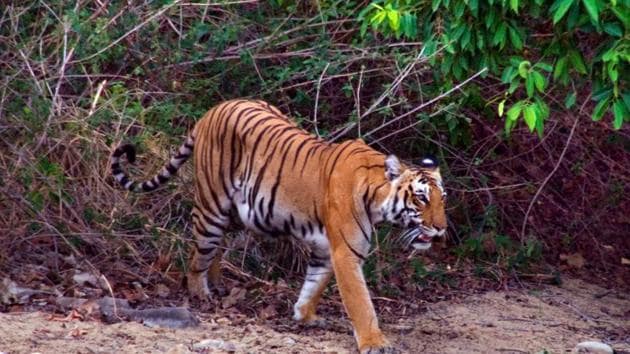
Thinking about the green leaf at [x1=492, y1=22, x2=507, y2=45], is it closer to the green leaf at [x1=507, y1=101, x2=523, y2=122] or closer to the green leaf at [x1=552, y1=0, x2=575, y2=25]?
the green leaf at [x1=507, y1=101, x2=523, y2=122]

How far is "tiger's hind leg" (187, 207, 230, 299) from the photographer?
7.24m

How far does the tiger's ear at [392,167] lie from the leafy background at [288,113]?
54 centimetres

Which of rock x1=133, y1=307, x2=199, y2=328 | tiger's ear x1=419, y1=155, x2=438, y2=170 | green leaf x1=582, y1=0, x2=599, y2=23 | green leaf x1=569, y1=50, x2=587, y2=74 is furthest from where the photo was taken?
tiger's ear x1=419, y1=155, x2=438, y2=170

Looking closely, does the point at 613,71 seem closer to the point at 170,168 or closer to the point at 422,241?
the point at 422,241

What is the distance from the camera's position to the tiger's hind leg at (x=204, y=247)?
23.8 feet

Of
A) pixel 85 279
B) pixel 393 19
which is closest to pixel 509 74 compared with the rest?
pixel 393 19

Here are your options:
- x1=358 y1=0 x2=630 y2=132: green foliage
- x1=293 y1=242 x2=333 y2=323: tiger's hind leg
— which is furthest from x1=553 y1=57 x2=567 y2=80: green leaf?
x1=293 y1=242 x2=333 y2=323: tiger's hind leg

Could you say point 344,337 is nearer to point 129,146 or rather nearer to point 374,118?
point 129,146

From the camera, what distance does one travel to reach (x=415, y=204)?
21.1 feet

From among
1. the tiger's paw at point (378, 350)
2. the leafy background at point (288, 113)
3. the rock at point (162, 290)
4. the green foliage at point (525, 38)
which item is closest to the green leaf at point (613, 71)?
the green foliage at point (525, 38)

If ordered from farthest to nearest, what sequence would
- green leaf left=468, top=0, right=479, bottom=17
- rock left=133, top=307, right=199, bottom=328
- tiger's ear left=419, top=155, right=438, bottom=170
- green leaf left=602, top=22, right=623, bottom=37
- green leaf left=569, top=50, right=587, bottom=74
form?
tiger's ear left=419, top=155, right=438, bottom=170
rock left=133, top=307, right=199, bottom=328
green leaf left=569, top=50, right=587, bottom=74
green leaf left=468, top=0, right=479, bottom=17
green leaf left=602, top=22, right=623, bottom=37

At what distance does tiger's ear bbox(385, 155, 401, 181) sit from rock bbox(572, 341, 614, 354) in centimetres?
143

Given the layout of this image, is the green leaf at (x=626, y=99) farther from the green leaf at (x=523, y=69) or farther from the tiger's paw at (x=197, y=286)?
the tiger's paw at (x=197, y=286)

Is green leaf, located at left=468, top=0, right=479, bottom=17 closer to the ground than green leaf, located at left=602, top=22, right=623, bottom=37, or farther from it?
farther from it
